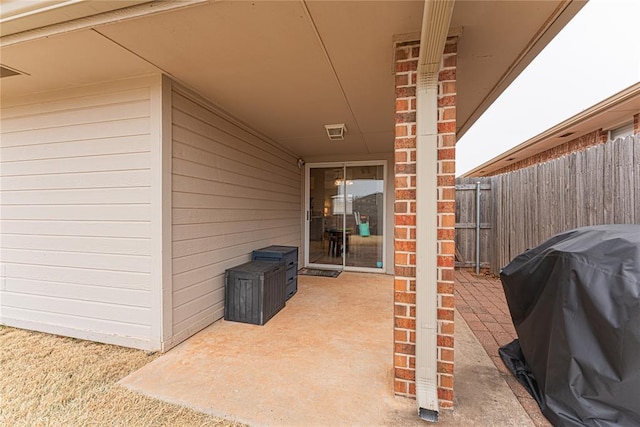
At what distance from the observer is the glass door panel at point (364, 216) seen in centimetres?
519

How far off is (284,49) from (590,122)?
537cm

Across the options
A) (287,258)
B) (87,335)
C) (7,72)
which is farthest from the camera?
(287,258)

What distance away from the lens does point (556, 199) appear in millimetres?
3453

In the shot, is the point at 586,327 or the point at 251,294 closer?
the point at 586,327

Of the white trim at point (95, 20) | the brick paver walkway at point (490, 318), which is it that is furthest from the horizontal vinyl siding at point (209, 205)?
the brick paver walkway at point (490, 318)

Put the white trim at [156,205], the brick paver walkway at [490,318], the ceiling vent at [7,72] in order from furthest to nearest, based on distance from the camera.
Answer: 1. the white trim at [156,205]
2. the ceiling vent at [7,72]
3. the brick paver walkway at [490,318]

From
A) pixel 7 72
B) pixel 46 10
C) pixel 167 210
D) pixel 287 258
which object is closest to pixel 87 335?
pixel 167 210

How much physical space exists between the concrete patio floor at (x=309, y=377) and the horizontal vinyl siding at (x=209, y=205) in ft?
1.24

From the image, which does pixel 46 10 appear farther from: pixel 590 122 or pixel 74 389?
pixel 590 122

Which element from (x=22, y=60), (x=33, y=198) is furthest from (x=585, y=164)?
(x=33, y=198)

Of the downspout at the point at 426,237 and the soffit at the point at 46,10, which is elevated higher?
the soffit at the point at 46,10

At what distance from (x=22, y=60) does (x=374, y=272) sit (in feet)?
Result: 16.9

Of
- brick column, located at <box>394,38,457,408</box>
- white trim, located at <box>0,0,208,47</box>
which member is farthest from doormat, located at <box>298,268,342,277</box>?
white trim, located at <box>0,0,208,47</box>

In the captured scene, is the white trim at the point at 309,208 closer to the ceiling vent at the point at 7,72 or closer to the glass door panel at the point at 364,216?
the glass door panel at the point at 364,216
